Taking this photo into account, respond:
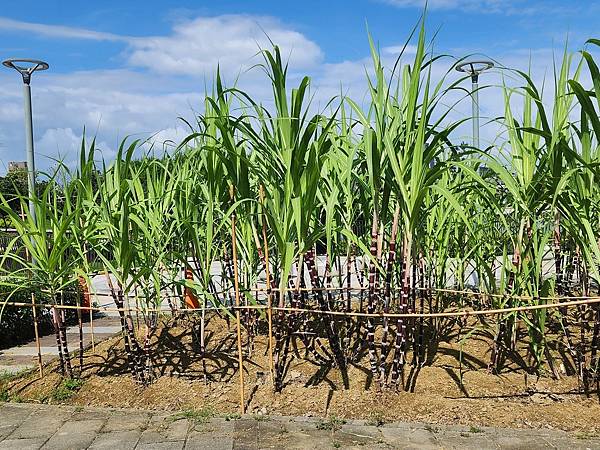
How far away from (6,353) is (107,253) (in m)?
1.90

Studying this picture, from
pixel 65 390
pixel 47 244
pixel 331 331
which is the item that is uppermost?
pixel 47 244

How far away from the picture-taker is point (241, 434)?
2.93 meters

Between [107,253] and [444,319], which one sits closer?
[107,253]

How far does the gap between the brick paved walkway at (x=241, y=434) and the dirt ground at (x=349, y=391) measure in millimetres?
132

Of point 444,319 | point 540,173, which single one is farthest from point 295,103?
point 444,319

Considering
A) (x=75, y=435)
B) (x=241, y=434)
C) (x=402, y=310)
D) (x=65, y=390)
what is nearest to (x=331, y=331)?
(x=402, y=310)

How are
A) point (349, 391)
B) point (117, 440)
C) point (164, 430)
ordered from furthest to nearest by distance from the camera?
1. point (349, 391)
2. point (164, 430)
3. point (117, 440)

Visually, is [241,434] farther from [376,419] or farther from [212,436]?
[376,419]

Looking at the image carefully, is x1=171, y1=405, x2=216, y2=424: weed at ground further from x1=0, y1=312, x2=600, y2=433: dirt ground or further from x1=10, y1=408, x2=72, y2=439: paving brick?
x1=10, y1=408, x2=72, y2=439: paving brick

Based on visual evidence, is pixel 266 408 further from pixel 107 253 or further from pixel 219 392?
pixel 107 253

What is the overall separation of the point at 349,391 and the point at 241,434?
2.38 ft

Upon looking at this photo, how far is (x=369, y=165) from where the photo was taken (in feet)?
9.82

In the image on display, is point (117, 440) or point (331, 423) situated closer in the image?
point (117, 440)

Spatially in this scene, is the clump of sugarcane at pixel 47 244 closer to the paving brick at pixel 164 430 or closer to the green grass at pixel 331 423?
the paving brick at pixel 164 430
